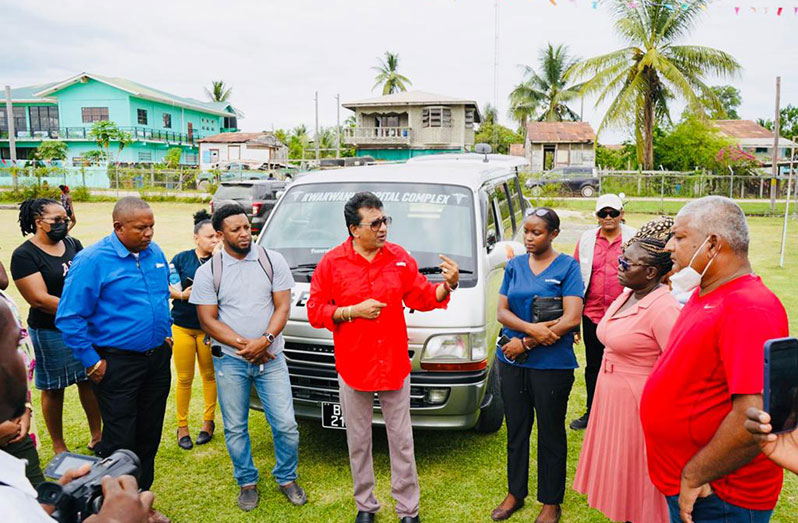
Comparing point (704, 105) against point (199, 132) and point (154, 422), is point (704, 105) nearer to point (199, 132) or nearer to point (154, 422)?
point (154, 422)

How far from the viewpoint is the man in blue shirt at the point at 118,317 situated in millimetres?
3531

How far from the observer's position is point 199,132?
5788 cm

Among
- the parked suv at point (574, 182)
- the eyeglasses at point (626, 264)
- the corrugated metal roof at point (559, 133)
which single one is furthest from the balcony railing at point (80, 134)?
the eyeglasses at point (626, 264)

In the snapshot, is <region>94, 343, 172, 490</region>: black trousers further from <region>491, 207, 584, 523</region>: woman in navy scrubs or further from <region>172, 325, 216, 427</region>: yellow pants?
<region>491, 207, 584, 523</region>: woman in navy scrubs

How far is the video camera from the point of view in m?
1.62

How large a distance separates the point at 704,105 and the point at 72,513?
3256 centimetres

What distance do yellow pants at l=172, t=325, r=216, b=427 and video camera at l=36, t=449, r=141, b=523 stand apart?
312 centimetres

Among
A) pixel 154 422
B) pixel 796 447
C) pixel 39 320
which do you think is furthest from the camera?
pixel 39 320

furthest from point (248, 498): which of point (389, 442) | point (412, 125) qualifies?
point (412, 125)

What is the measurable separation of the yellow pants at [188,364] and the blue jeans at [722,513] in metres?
3.72

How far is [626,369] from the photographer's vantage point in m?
3.13

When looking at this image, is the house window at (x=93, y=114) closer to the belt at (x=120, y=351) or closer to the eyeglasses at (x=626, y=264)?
the belt at (x=120, y=351)

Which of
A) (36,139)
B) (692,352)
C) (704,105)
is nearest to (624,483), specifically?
(692,352)

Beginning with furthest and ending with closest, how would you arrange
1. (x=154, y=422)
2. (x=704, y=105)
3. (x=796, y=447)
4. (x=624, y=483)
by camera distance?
1. (x=704, y=105)
2. (x=154, y=422)
3. (x=624, y=483)
4. (x=796, y=447)
